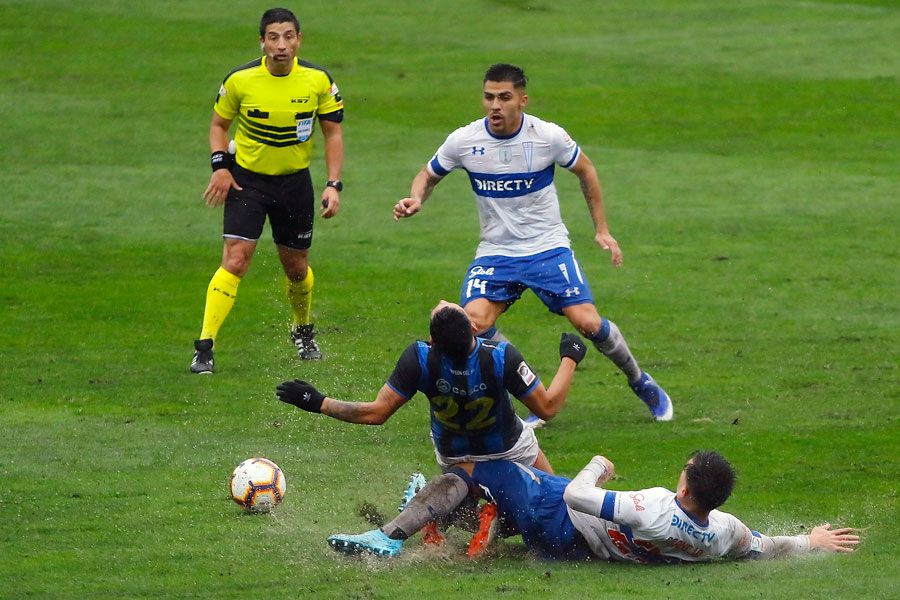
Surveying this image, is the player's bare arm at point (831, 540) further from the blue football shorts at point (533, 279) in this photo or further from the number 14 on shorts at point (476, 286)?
the number 14 on shorts at point (476, 286)

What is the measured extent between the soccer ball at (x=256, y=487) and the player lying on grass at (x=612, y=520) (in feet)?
3.12

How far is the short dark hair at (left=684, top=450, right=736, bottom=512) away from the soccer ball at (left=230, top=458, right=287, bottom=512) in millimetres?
2451

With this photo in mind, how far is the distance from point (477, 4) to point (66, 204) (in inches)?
557

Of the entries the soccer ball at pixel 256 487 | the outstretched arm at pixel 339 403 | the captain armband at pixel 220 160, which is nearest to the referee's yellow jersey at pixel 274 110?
the captain armband at pixel 220 160

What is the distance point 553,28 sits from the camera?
27.8 meters

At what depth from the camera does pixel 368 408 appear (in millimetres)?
7949

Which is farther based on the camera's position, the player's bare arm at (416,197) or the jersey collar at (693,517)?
the player's bare arm at (416,197)

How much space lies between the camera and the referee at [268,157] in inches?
462

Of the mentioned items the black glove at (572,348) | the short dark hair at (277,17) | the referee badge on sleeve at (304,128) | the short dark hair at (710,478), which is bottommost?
the short dark hair at (710,478)

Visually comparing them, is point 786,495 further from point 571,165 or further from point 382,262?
point 382,262

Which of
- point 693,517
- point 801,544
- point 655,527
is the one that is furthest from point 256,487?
point 801,544

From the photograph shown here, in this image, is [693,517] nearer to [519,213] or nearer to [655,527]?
[655,527]

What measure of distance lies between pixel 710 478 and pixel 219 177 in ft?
18.9

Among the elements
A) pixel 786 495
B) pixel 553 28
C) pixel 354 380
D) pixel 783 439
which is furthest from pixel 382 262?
pixel 553 28
